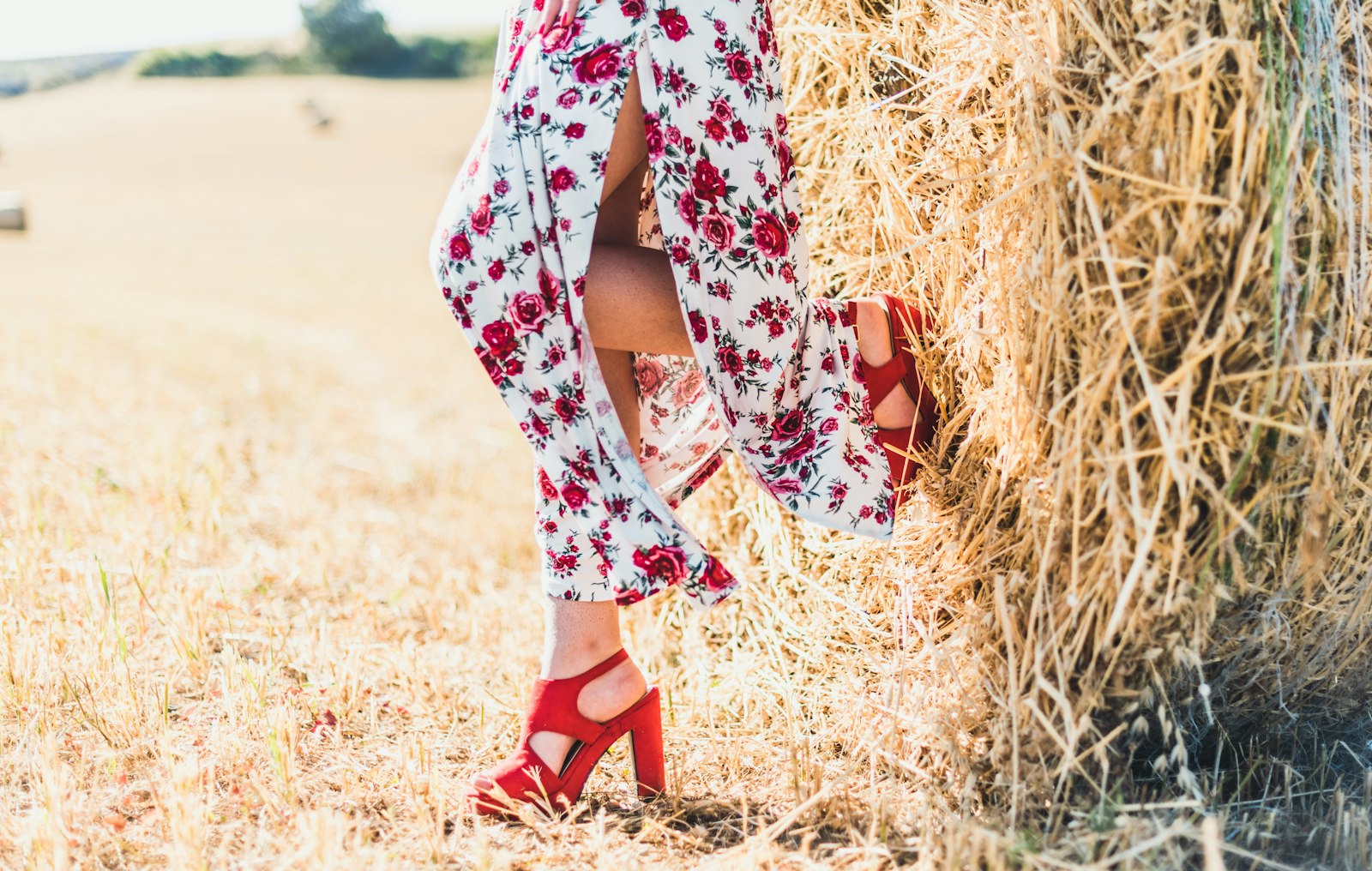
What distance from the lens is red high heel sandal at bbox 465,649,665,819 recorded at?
1.60 m

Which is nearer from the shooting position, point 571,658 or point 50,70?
point 571,658

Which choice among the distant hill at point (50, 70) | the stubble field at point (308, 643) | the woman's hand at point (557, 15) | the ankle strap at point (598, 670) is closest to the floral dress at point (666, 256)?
the woman's hand at point (557, 15)

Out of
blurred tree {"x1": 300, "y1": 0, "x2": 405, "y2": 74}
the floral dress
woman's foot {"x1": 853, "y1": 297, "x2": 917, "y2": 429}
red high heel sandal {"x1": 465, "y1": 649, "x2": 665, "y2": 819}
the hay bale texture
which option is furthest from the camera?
blurred tree {"x1": 300, "y1": 0, "x2": 405, "y2": 74}

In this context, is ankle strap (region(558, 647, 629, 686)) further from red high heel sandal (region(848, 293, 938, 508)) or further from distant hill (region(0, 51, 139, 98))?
distant hill (region(0, 51, 139, 98))

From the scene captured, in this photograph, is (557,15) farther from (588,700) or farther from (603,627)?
(588,700)

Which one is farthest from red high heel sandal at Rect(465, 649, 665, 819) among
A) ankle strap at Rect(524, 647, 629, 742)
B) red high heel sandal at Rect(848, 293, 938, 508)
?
red high heel sandal at Rect(848, 293, 938, 508)

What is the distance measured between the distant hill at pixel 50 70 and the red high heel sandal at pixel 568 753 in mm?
25078

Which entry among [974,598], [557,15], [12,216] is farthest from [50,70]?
[974,598]

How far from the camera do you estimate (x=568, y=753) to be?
163cm

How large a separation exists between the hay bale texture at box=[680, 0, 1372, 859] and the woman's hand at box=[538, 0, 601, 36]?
55cm

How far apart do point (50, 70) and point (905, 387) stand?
27725mm

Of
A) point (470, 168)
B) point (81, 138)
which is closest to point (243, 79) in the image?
point (81, 138)

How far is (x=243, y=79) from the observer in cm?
2759

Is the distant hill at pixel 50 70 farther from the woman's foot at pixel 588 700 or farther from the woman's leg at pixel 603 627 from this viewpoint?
the woman's foot at pixel 588 700
